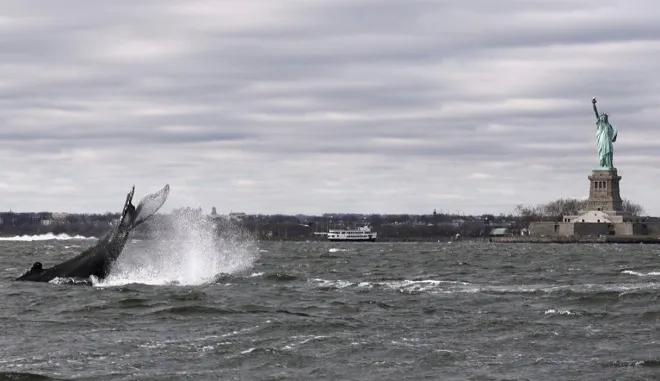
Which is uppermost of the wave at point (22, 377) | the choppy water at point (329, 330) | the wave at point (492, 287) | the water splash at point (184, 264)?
the water splash at point (184, 264)

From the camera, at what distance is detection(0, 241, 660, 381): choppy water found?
2852cm

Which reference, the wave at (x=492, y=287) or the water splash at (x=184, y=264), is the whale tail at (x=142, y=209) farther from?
the wave at (x=492, y=287)

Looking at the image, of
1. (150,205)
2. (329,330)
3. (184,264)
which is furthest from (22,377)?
(184,264)

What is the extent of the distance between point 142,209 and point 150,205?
0.38m

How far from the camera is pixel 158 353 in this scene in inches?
1211

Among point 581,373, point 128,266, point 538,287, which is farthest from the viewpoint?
point 128,266

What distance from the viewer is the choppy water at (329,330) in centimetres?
2852

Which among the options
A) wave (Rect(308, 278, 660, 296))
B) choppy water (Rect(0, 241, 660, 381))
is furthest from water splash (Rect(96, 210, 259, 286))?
wave (Rect(308, 278, 660, 296))

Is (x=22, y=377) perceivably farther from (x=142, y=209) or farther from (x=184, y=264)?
(x=184, y=264)

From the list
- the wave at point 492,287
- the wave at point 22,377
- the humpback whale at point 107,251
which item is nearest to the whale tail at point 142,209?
the humpback whale at point 107,251

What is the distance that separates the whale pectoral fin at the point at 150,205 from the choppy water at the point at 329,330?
111 inches

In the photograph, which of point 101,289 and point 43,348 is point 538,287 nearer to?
point 101,289

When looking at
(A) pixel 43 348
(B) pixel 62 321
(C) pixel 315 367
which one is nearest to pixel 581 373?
(C) pixel 315 367

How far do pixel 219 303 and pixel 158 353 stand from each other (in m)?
12.6
